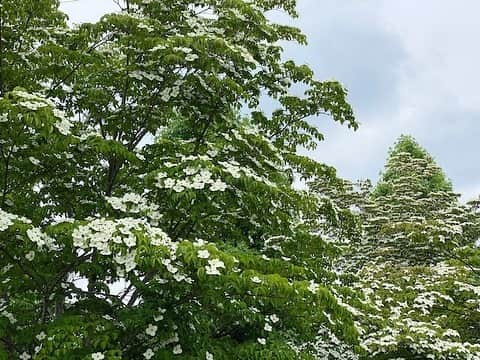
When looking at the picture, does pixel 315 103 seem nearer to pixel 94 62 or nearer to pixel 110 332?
pixel 94 62

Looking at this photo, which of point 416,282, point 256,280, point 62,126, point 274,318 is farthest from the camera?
point 416,282

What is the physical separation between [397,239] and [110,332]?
816cm

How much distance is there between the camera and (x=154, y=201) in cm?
425

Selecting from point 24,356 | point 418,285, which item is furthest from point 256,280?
point 418,285

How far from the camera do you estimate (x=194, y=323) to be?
155 inches

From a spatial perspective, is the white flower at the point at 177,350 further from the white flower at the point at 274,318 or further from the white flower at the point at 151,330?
the white flower at the point at 274,318

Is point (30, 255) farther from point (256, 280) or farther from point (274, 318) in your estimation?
point (274, 318)

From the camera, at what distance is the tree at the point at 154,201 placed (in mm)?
3432

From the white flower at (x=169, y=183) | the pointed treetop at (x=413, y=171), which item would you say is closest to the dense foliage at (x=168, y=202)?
the white flower at (x=169, y=183)

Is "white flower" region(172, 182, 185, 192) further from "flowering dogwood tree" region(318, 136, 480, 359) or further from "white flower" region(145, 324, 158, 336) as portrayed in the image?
"flowering dogwood tree" region(318, 136, 480, 359)

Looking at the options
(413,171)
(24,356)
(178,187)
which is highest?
(413,171)

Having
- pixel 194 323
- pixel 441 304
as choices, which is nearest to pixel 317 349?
pixel 441 304

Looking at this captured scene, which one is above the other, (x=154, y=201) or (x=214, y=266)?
(x=154, y=201)

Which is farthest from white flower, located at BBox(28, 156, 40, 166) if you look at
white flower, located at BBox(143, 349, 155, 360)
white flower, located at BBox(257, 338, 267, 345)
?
white flower, located at BBox(257, 338, 267, 345)
